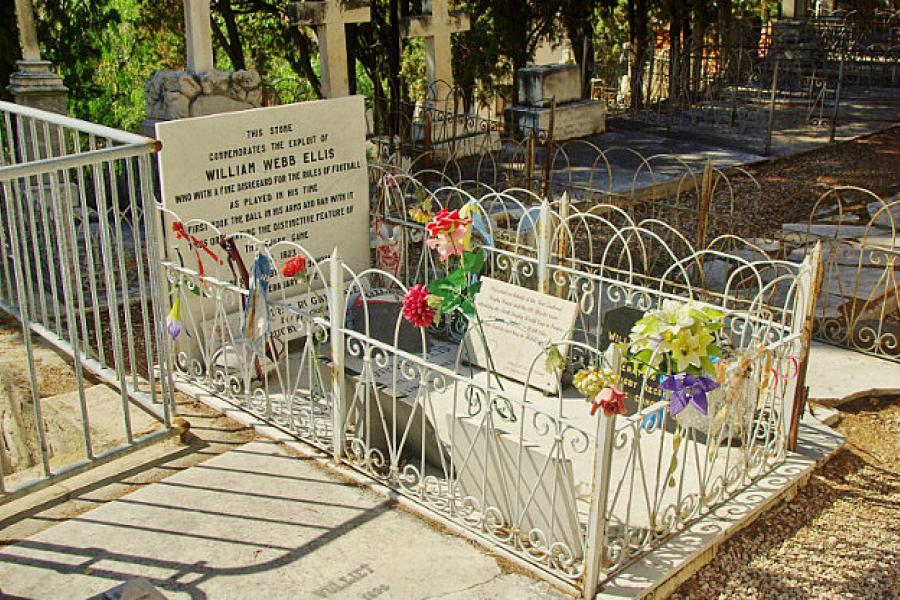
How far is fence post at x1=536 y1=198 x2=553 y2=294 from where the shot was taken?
18.9ft

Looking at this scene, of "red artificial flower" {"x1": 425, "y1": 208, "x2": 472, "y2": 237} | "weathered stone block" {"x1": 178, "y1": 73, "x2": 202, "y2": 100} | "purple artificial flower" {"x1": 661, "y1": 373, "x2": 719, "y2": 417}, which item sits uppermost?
"weathered stone block" {"x1": 178, "y1": 73, "x2": 202, "y2": 100}

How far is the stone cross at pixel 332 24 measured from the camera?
1001cm

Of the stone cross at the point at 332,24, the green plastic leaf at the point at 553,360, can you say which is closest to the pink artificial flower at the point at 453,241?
the green plastic leaf at the point at 553,360

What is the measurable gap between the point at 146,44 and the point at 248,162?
8714 millimetres

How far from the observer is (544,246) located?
5840 mm

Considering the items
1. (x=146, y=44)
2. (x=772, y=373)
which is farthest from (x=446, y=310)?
(x=146, y=44)

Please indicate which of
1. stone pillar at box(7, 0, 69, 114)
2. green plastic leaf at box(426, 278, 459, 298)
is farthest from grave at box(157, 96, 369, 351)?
stone pillar at box(7, 0, 69, 114)

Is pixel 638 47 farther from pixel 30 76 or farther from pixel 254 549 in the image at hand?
pixel 254 549

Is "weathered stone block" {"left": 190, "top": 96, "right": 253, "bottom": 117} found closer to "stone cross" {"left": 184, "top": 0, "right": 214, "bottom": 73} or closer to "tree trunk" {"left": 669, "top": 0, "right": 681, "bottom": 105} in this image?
"stone cross" {"left": 184, "top": 0, "right": 214, "bottom": 73}

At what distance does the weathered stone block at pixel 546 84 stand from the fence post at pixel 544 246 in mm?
6411

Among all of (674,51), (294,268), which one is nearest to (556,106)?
(674,51)

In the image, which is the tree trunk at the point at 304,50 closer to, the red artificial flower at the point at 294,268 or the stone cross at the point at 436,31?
the stone cross at the point at 436,31

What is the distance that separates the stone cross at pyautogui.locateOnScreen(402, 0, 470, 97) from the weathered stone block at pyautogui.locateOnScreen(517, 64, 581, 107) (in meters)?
1.07

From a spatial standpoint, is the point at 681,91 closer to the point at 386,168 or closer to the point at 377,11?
the point at 377,11
